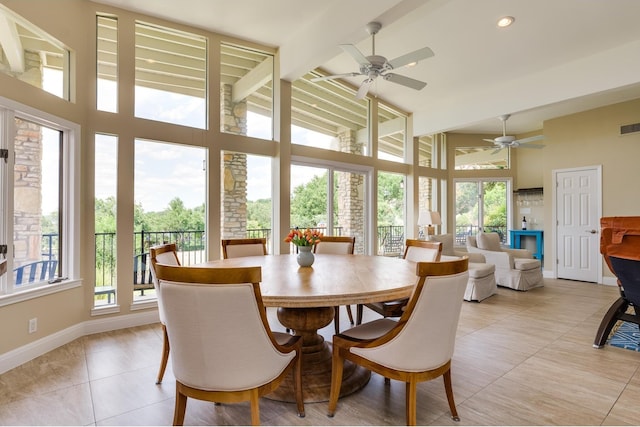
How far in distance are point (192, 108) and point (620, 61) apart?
530cm

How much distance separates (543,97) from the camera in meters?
4.64

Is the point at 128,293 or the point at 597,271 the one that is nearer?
the point at 128,293

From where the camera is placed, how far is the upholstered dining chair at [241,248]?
11.0ft

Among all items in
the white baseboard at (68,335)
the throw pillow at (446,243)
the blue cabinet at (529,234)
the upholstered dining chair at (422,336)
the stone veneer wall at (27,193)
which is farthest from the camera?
the blue cabinet at (529,234)

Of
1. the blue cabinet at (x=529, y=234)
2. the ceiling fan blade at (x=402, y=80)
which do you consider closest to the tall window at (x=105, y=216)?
the ceiling fan blade at (x=402, y=80)

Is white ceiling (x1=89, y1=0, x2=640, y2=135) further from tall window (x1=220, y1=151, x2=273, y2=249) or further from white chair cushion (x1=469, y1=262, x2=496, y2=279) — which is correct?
white chair cushion (x1=469, y1=262, x2=496, y2=279)

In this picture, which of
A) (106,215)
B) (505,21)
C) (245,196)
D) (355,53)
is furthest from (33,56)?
(505,21)

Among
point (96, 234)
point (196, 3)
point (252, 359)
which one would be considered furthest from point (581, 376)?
point (196, 3)

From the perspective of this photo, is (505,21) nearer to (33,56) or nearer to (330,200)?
(330,200)

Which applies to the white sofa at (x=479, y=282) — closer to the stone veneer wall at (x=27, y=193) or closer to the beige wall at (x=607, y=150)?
the beige wall at (x=607, y=150)

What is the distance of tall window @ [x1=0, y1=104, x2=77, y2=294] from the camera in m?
2.61

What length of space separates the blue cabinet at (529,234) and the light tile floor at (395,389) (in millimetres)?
4227

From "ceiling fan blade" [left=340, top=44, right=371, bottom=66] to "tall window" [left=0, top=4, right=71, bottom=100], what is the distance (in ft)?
8.82

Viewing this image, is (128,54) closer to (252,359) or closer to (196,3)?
(196,3)
